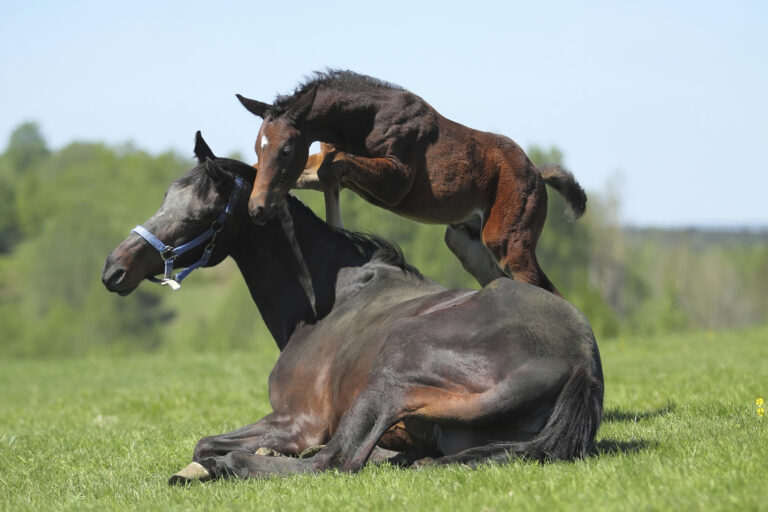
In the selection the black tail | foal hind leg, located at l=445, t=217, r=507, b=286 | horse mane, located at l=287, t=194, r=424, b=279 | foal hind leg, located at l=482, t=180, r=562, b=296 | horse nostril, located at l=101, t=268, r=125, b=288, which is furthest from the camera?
foal hind leg, located at l=445, t=217, r=507, b=286

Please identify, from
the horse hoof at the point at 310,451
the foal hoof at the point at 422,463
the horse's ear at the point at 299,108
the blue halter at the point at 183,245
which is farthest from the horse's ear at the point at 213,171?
the foal hoof at the point at 422,463

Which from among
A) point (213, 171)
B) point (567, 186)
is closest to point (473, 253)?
point (567, 186)

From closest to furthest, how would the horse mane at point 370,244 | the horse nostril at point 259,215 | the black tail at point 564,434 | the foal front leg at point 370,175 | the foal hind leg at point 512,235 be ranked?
the black tail at point 564,434, the horse nostril at point 259,215, the foal front leg at point 370,175, the horse mane at point 370,244, the foal hind leg at point 512,235

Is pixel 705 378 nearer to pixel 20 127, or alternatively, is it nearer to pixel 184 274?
pixel 184 274

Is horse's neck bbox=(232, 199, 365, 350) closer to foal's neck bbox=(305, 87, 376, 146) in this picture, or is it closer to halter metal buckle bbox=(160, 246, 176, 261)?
halter metal buckle bbox=(160, 246, 176, 261)

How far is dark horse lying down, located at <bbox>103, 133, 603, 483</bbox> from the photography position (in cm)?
464

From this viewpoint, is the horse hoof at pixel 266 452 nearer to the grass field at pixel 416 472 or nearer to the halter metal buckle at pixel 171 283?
the grass field at pixel 416 472

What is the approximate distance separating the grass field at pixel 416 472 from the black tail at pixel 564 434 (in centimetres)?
13

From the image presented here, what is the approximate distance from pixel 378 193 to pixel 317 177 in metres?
0.47

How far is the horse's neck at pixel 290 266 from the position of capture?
618 centimetres

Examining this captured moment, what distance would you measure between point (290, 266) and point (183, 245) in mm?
761

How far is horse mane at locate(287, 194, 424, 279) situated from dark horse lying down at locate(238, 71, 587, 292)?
253 millimetres

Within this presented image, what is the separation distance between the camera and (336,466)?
4801mm

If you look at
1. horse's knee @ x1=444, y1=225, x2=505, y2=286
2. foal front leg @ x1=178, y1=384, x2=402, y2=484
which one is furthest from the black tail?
horse's knee @ x1=444, y1=225, x2=505, y2=286
